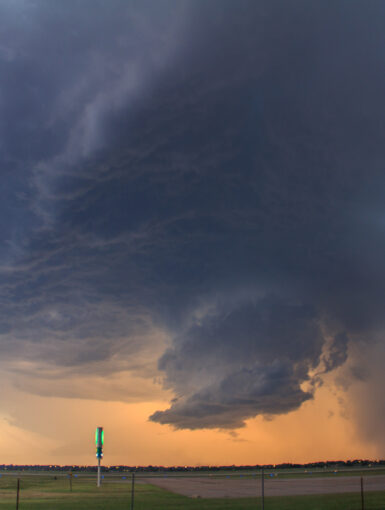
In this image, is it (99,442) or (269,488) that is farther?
(269,488)

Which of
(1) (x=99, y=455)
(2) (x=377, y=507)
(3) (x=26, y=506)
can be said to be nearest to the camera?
(2) (x=377, y=507)

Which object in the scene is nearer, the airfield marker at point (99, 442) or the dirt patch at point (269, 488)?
the dirt patch at point (269, 488)

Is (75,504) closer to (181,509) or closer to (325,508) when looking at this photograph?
(181,509)

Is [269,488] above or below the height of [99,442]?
below

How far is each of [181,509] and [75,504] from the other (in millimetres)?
11524

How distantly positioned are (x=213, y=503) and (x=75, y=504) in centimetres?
1267

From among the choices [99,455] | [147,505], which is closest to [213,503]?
[147,505]

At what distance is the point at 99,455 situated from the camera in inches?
2435

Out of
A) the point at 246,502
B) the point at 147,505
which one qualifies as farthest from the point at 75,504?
the point at 246,502

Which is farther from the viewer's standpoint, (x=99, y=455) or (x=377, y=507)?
(x=99, y=455)

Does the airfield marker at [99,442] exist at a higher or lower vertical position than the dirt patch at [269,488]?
higher

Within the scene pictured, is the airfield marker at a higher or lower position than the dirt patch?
higher

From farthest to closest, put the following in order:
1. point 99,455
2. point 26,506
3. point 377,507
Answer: point 99,455, point 26,506, point 377,507

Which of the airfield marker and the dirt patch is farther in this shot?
the airfield marker
